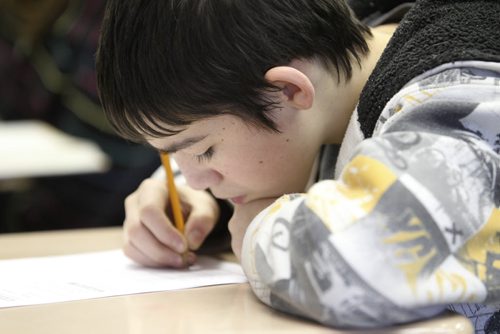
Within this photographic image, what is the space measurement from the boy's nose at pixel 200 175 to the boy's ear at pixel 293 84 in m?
0.11

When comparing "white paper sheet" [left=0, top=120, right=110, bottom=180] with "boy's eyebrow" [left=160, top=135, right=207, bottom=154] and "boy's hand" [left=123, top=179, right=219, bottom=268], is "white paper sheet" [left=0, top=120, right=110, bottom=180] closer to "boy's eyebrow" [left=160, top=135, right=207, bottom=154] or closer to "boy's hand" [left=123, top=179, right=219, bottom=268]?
"boy's hand" [left=123, top=179, right=219, bottom=268]

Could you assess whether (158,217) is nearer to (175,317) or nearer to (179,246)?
(179,246)

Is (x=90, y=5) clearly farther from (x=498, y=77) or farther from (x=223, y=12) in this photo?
(x=498, y=77)

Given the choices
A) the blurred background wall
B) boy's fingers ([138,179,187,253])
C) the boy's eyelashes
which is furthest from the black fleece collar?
the blurred background wall

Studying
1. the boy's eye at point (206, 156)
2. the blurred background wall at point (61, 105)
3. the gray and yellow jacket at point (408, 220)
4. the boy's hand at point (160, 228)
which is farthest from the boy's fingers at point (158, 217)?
the blurred background wall at point (61, 105)

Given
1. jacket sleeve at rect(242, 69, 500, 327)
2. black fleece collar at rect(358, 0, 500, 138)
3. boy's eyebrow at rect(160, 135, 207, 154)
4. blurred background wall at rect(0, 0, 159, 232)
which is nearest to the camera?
jacket sleeve at rect(242, 69, 500, 327)

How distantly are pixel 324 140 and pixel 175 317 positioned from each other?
31 cm

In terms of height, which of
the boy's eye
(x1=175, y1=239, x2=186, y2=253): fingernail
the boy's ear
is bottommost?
(x1=175, y1=239, x2=186, y2=253): fingernail

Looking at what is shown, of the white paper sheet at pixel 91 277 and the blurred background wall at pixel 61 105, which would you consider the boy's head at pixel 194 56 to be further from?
the blurred background wall at pixel 61 105

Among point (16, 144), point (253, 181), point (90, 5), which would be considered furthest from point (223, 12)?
point (16, 144)

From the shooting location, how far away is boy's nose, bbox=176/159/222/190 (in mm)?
799

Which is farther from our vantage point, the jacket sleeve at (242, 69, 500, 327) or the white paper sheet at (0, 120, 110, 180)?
the white paper sheet at (0, 120, 110, 180)

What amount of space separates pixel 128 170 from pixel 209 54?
3.43ft

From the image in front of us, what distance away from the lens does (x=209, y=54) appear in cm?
72
